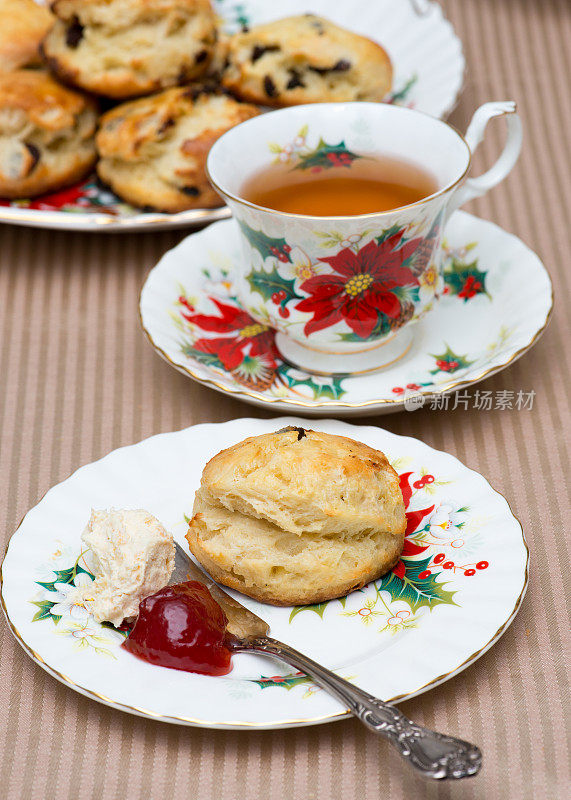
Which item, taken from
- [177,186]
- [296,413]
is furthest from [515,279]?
[177,186]

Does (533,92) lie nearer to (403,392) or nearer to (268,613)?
(403,392)

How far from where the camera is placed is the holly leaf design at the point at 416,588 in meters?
1.15

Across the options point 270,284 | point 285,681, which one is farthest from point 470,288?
point 285,681

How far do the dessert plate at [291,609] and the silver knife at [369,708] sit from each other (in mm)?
20

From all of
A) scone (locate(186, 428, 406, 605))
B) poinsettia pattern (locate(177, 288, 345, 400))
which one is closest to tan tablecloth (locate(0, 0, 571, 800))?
poinsettia pattern (locate(177, 288, 345, 400))

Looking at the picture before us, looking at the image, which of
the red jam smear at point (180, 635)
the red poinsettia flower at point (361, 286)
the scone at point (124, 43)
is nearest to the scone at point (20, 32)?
the scone at point (124, 43)

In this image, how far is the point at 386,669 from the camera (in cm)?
105

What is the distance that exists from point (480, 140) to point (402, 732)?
1.06 meters

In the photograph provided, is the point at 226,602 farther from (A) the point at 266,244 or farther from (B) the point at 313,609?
(A) the point at 266,244

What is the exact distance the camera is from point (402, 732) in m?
0.96

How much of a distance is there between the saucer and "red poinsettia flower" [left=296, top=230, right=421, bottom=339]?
0.33 ft

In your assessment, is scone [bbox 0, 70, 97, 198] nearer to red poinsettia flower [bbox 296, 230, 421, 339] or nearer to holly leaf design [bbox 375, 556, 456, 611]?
Result: red poinsettia flower [bbox 296, 230, 421, 339]

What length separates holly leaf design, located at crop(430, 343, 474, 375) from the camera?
1.62 meters

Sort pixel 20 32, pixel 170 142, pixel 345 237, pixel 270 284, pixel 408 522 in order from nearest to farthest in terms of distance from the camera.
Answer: pixel 408 522, pixel 345 237, pixel 270 284, pixel 170 142, pixel 20 32
